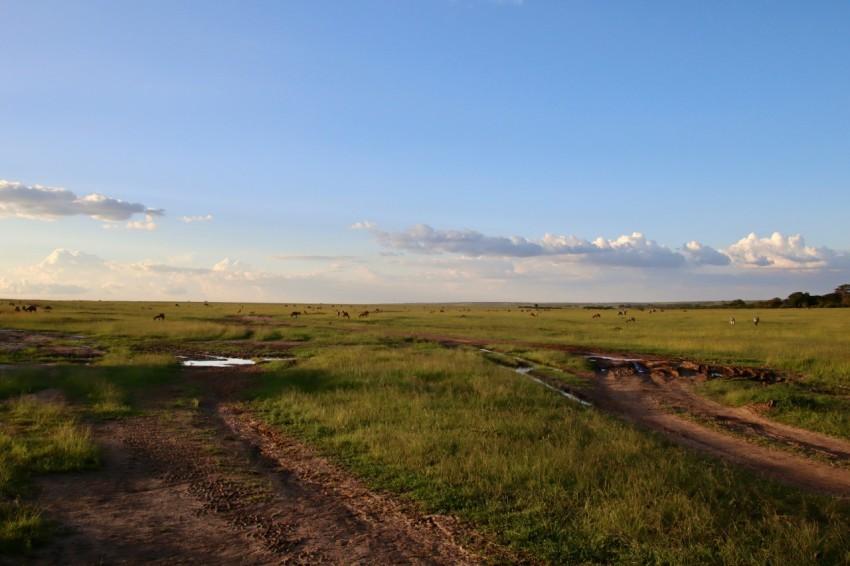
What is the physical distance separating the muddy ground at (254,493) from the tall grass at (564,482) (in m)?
0.64

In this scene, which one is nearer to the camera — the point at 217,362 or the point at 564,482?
the point at 564,482

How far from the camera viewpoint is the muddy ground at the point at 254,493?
648cm

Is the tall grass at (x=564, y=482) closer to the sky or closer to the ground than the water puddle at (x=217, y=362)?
closer to the sky

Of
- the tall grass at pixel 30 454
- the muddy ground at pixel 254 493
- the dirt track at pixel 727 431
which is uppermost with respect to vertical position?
the tall grass at pixel 30 454

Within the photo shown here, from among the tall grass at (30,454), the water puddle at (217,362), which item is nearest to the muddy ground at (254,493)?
the tall grass at (30,454)

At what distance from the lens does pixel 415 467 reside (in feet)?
31.2

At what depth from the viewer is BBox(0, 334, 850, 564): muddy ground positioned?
6.48 metres

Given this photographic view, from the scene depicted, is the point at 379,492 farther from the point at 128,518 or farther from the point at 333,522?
the point at 128,518

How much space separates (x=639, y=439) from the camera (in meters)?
10.7

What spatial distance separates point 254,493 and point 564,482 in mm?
4507

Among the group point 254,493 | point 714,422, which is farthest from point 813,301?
point 254,493

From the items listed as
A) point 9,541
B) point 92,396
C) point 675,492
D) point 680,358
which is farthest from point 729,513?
point 680,358

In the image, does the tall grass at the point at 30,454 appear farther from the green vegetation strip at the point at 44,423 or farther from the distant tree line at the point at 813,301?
the distant tree line at the point at 813,301

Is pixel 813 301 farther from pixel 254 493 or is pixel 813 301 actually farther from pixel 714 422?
pixel 254 493
